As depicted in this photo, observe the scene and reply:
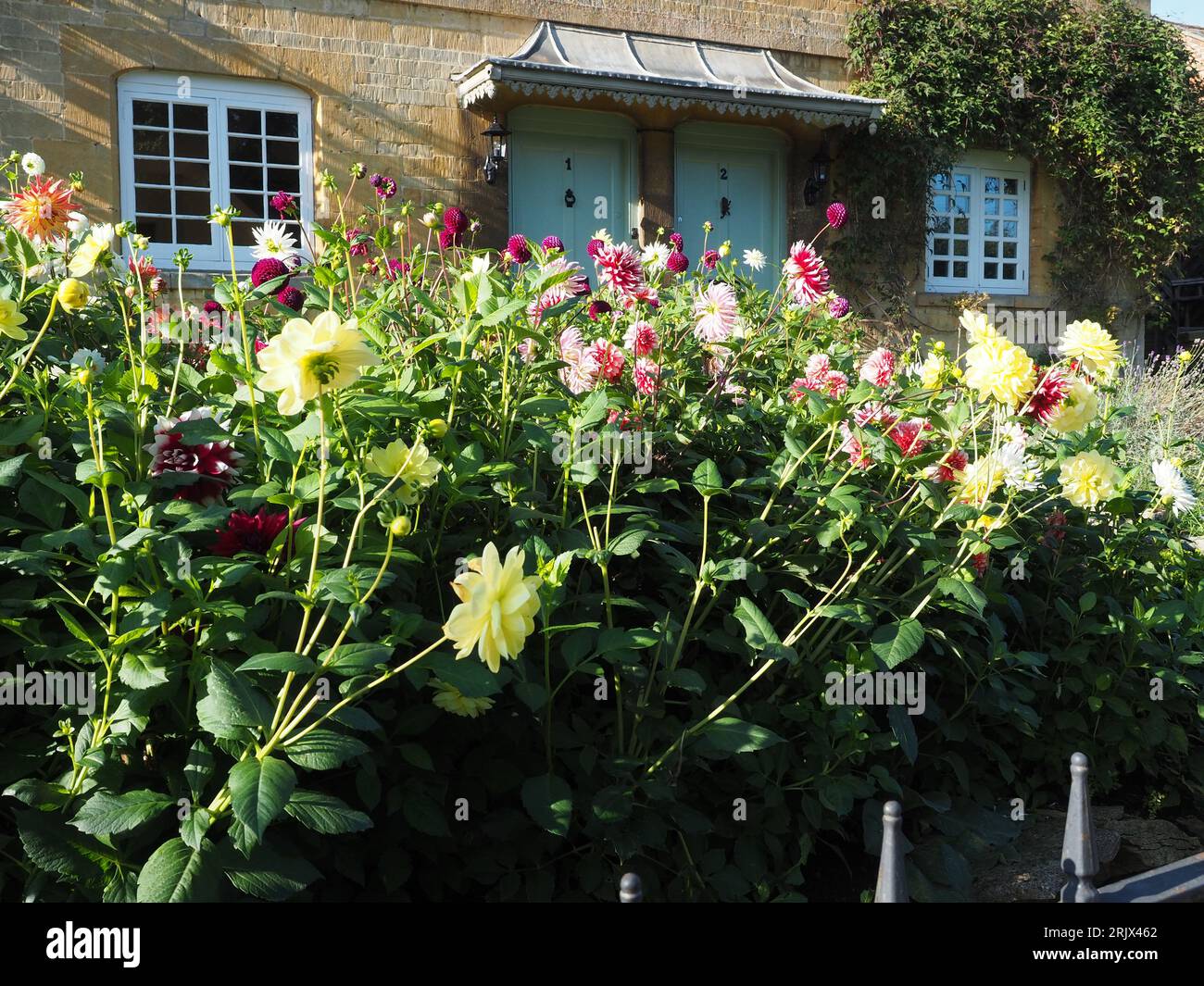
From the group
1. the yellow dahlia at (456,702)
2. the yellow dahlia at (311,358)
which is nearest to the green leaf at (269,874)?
the yellow dahlia at (456,702)

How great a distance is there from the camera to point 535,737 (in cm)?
215

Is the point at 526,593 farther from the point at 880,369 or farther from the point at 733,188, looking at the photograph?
the point at 733,188

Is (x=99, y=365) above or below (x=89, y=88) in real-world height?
below

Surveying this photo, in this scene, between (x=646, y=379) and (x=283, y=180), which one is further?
(x=283, y=180)

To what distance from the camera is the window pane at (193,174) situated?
8555mm

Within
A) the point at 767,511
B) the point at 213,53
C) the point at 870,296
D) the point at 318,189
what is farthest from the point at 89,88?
the point at 767,511

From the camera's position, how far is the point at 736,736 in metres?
2.01

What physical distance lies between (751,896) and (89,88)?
25.7 ft

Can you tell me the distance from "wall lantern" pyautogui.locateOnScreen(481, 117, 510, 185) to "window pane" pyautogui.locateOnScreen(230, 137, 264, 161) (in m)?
1.71

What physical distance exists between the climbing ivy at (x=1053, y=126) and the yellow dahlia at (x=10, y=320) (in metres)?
9.32

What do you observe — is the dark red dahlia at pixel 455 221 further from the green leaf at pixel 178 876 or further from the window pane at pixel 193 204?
the window pane at pixel 193 204

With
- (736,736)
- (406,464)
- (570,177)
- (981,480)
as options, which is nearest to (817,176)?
(570,177)

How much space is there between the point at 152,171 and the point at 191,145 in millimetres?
353
